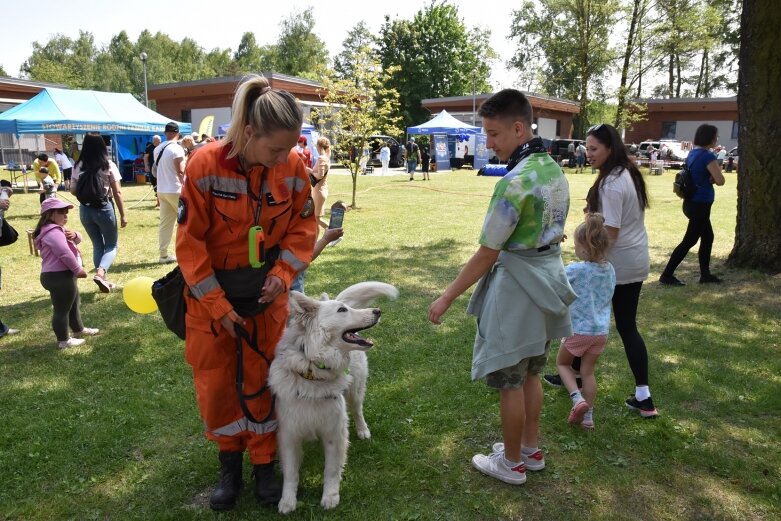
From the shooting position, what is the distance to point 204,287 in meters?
2.56

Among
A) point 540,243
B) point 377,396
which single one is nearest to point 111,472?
point 377,396

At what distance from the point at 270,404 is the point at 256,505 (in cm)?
58

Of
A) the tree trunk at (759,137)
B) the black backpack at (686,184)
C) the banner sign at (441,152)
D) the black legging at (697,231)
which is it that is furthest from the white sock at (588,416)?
the banner sign at (441,152)

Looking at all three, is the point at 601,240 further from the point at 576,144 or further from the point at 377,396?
the point at 576,144

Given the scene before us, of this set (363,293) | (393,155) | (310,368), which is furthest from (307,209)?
(393,155)

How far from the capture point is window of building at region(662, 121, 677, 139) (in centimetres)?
4934

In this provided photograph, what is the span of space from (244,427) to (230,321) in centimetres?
67

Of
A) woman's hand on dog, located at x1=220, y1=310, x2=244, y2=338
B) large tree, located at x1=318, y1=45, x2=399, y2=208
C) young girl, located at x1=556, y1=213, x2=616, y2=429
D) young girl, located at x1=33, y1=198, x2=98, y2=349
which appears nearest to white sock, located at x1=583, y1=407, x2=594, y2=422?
young girl, located at x1=556, y1=213, x2=616, y2=429

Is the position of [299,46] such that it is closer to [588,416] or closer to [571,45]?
[571,45]

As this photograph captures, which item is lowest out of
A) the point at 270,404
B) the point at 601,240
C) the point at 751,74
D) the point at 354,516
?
the point at 354,516

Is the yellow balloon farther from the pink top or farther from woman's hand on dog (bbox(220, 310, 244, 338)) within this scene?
woman's hand on dog (bbox(220, 310, 244, 338))

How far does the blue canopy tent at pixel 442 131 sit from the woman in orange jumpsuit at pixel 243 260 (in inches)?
1134

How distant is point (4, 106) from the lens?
29.7 meters

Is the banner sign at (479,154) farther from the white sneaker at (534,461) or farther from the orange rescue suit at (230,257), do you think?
the orange rescue suit at (230,257)
